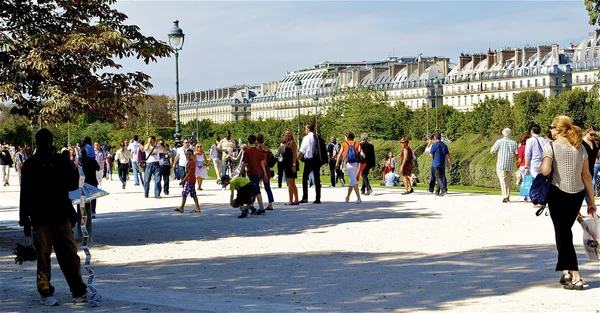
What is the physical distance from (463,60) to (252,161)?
149 m

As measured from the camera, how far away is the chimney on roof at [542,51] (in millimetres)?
148350

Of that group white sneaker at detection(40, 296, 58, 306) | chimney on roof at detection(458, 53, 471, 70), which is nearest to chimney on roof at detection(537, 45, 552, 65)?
chimney on roof at detection(458, 53, 471, 70)

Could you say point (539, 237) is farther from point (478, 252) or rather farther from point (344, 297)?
point (344, 297)

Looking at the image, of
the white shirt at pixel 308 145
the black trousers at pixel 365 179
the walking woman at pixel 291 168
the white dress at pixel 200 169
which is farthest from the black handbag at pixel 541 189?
the white dress at pixel 200 169

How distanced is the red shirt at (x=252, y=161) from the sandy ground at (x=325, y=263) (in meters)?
0.93

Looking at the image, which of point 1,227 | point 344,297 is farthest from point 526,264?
point 1,227

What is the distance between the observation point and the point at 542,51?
499ft

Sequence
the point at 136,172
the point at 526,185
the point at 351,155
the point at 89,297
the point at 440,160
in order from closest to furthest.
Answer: the point at 89,297
the point at 526,185
the point at 351,155
the point at 440,160
the point at 136,172

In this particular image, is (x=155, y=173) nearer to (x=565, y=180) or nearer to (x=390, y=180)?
(x=390, y=180)

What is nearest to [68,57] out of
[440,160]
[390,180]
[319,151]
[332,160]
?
[319,151]

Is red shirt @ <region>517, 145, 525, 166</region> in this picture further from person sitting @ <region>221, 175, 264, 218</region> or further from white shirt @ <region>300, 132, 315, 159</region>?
person sitting @ <region>221, 175, 264, 218</region>

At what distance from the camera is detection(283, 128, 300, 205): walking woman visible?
2234cm

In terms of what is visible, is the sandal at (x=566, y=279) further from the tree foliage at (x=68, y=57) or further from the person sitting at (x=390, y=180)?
the person sitting at (x=390, y=180)

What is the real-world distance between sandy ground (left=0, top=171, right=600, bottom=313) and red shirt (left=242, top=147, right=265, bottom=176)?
0.93m
